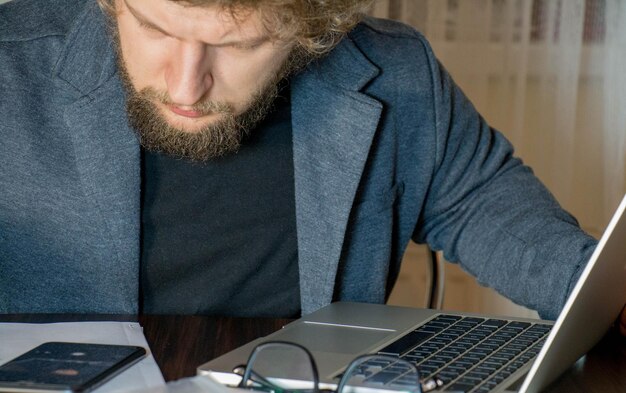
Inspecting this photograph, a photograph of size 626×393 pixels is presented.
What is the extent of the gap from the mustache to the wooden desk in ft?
0.86

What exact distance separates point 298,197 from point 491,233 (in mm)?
294

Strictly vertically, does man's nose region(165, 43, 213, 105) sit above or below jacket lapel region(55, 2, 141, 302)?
above

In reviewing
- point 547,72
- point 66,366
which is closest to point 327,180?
point 66,366

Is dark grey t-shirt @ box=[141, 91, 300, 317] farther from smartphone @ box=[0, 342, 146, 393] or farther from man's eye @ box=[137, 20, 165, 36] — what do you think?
smartphone @ box=[0, 342, 146, 393]

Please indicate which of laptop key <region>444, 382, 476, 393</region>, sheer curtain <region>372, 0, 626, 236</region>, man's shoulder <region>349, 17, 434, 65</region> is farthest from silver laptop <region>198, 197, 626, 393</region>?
sheer curtain <region>372, 0, 626, 236</region>

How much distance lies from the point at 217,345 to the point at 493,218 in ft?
1.81

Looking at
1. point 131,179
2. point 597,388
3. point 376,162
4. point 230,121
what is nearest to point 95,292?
point 131,179

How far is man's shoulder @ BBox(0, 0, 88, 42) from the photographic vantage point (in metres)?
1.32

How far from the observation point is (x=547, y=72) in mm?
2533

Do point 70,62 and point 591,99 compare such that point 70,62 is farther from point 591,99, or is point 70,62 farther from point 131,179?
point 591,99

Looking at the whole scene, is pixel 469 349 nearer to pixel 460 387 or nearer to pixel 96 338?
pixel 460 387

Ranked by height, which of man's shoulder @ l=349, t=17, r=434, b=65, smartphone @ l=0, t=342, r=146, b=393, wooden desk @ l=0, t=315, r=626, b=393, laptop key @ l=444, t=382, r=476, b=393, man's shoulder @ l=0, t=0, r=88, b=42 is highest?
man's shoulder @ l=0, t=0, r=88, b=42

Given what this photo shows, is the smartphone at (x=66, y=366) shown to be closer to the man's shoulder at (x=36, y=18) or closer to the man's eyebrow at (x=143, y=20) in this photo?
the man's eyebrow at (x=143, y=20)

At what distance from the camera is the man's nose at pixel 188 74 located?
1096 mm
